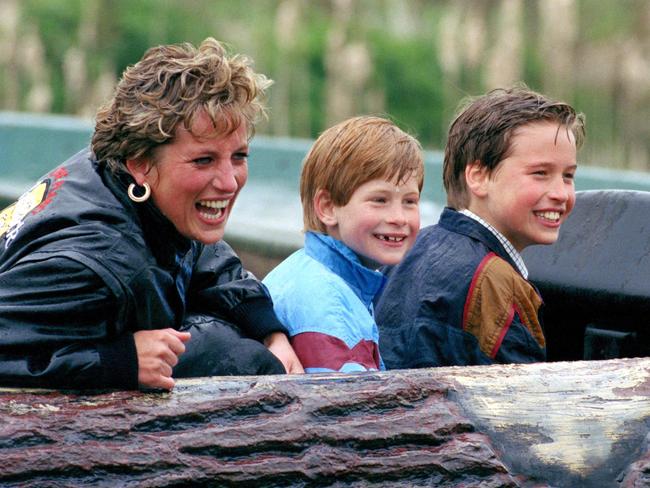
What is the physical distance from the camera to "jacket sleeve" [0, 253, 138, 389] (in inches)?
84.0

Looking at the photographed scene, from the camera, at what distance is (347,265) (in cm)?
293

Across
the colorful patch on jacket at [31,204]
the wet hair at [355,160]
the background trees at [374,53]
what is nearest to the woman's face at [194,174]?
the colorful patch on jacket at [31,204]

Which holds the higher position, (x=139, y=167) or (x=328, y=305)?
(x=139, y=167)

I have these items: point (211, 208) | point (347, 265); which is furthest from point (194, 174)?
point (347, 265)

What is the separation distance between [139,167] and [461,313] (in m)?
0.86

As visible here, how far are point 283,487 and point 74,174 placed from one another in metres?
0.71

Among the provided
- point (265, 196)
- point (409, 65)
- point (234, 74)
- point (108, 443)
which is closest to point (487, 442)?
point (108, 443)

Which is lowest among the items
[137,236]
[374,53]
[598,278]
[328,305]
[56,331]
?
[374,53]

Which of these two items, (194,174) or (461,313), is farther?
(461,313)

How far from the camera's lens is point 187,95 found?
238cm

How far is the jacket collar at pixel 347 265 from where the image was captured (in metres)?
2.92

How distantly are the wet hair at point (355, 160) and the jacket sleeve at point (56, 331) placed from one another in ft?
2.87

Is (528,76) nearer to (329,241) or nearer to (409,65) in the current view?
(409,65)

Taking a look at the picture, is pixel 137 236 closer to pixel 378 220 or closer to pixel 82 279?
pixel 82 279
